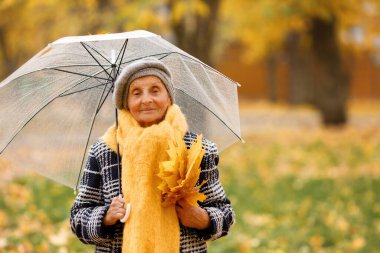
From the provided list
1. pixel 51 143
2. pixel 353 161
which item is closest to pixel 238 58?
pixel 353 161

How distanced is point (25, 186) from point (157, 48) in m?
5.87

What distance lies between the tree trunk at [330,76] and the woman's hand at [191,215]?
1463cm

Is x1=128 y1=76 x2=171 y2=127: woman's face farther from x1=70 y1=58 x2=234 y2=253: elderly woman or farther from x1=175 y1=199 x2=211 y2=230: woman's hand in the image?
x1=175 y1=199 x2=211 y2=230: woman's hand

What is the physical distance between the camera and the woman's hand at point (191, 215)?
2.77 metres

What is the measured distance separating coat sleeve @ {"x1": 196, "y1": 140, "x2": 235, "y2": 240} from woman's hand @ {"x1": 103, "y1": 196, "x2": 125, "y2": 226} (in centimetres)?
36

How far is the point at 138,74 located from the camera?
2812 millimetres

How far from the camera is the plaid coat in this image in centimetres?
285

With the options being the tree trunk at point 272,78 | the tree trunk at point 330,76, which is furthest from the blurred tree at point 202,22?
the tree trunk at point 272,78

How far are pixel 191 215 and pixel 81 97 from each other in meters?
0.90

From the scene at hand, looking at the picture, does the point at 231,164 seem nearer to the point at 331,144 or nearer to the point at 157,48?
the point at 331,144

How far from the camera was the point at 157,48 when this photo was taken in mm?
3131

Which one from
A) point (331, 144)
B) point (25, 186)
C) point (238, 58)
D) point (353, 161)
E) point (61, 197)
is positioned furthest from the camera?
point (238, 58)

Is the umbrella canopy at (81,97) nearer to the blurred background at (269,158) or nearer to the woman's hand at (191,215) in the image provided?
the woman's hand at (191,215)

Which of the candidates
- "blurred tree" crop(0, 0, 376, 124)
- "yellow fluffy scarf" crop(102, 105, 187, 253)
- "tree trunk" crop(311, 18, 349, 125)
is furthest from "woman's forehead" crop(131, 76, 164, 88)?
"tree trunk" crop(311, 18, 349, 125)
